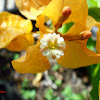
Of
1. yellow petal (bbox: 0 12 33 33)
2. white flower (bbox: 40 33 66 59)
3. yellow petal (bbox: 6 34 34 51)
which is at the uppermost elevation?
white flower (bbox: 40 33 66 59)

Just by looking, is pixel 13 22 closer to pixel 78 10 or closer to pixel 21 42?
pixel 21 42

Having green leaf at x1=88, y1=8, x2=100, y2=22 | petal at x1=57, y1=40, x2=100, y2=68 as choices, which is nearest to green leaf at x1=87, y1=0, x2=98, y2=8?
green leaf at x1=88, y1=8, x2=100, y2=22

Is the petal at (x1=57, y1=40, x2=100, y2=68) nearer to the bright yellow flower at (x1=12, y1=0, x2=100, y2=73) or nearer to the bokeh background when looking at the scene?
the bright yellow flower at (x1=12, y1=0, x2=100, y2=73)

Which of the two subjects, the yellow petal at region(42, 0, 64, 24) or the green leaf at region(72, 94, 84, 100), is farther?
the green leaf at region(72, 94, 84, 100)

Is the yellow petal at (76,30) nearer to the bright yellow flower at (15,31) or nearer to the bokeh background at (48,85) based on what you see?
the bright yellow flower at (15,31)

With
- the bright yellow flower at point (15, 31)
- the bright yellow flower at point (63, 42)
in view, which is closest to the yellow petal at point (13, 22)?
the bright yellow flower at point (15, 31)

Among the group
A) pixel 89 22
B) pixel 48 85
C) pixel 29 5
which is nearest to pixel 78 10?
pixel 89 22

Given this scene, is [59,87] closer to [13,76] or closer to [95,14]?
[13,76]
